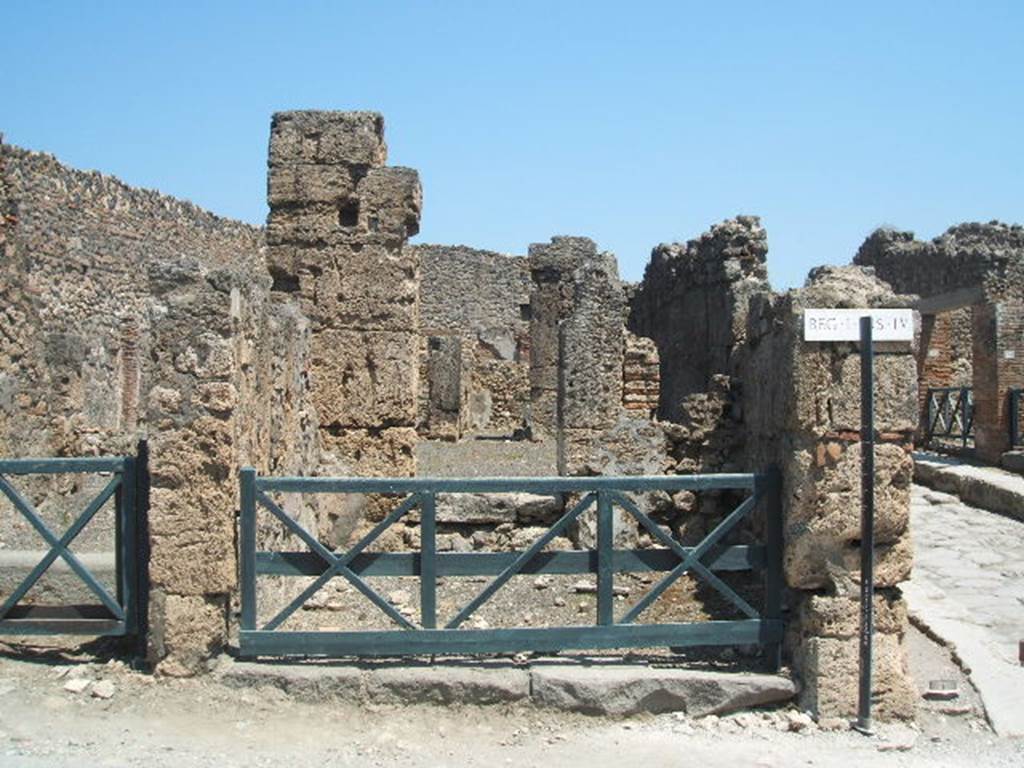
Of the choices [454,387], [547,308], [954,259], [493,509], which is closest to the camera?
[493,509]

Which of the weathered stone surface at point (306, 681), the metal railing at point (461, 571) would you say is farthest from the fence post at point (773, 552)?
A: the weathered stone surface at point (306, 681)

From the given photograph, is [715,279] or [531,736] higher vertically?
[715,279]

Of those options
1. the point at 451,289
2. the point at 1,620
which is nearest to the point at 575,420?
the point at 1,620

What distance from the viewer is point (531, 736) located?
4.96 metres

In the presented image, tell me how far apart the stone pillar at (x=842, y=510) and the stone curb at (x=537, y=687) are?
30cm

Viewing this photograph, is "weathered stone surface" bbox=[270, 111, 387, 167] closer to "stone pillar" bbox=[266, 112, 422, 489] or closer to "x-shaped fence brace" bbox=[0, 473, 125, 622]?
"stone pillar" bbox=[266, 112, 422, 489]

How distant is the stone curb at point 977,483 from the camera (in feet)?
39.5

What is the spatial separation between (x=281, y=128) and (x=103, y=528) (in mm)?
3764

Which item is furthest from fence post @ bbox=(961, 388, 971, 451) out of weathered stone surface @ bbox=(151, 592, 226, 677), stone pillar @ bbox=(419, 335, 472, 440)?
weathered stone surface @ bbox=(151, 592, 226, 677)

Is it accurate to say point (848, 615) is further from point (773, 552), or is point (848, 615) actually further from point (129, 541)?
point (129, 541)

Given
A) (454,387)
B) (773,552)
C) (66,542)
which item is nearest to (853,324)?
(773,552)

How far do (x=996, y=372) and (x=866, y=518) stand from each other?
40.5ft

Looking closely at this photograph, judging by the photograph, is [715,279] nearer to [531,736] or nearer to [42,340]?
[42,340]

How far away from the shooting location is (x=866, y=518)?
4.96 meters
